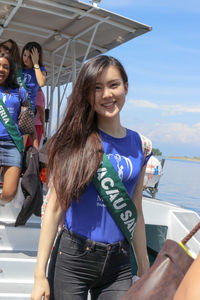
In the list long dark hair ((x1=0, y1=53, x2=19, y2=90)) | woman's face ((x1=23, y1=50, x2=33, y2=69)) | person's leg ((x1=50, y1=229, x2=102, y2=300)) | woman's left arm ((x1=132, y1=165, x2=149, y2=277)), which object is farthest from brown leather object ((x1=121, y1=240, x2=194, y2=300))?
woman's face ((x1=23, y1=50, x2=33, y2=69))

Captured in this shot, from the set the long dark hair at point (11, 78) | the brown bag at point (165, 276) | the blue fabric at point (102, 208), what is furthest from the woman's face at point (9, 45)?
the brown bag at point (165, 276)

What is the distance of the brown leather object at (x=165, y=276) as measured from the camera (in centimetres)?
103

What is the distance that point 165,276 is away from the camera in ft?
3.50

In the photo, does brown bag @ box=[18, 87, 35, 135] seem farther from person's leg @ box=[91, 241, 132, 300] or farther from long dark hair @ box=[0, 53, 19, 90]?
person's leg @ box=[91, 241, 132, 300]

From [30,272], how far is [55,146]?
80.3 inches

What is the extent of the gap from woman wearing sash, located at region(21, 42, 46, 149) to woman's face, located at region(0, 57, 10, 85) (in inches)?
27.3

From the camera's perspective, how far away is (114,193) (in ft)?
5.75

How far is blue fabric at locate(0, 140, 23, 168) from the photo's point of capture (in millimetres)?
3629

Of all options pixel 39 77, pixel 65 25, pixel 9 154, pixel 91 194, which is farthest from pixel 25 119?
pixel 65 25

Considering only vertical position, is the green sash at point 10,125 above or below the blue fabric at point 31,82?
below

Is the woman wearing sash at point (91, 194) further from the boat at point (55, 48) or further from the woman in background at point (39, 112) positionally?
the woman in background at point (39, 112)

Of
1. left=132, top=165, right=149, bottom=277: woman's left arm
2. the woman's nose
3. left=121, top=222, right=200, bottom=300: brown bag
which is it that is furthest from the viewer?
left=132, top=165, right=149, bottom=277: woman's left arm

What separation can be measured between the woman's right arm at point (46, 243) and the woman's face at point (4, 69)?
2251mm

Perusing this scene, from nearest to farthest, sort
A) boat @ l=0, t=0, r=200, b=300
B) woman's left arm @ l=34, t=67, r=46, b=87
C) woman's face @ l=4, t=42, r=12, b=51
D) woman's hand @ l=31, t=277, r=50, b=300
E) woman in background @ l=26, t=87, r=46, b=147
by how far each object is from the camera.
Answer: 1. woman's hand @ l=31, t=277, r=50, b=300
2. boat @ l=0, t=0, r=200, b=300
3. woman's face @ l=4, t=42, r=12, b=51
4. woman's left arm @ l=34, t=67, r=46, b=87
5. woman in background @ l=26, t=87, r=46, b=147
